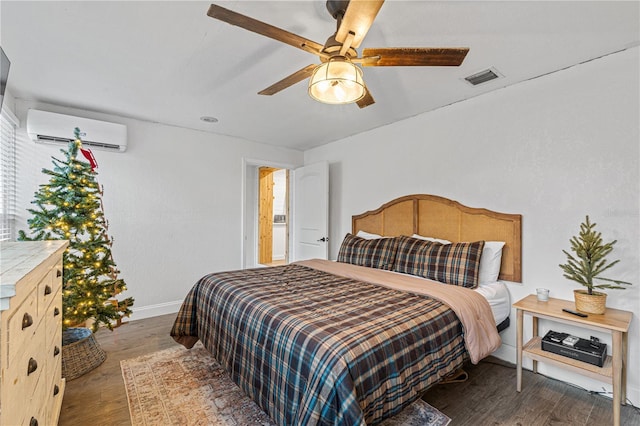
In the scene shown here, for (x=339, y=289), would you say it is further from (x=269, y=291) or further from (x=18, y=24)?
(x=18, y=24)

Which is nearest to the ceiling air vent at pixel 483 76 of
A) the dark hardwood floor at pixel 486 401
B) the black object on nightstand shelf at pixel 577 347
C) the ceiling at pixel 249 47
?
the ceiling at pixel 249 47

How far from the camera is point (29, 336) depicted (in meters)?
1.12

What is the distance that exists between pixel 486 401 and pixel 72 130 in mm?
4501

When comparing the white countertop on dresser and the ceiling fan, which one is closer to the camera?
the white countertop on dresser

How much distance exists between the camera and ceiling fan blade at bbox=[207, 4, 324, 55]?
1.27m

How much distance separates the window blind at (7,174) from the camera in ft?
8.97

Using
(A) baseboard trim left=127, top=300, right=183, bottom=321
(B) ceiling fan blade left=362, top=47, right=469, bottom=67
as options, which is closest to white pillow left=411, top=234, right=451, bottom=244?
(B) ceiling fan blade left=362, top=47, right=469, bottom=67

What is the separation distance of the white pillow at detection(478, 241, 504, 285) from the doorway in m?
4.40

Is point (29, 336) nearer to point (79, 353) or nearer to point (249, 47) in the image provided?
point (79, 353)

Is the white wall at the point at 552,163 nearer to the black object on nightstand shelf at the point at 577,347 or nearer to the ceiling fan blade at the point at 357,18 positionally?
the black object on nightstand shelf at the point at 577,347

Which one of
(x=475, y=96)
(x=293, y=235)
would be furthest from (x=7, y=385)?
(x=293, y=235)

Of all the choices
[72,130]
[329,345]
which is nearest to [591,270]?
[329,345]

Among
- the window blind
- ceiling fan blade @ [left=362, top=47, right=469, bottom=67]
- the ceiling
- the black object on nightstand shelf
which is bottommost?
the black object on nightstand shelf

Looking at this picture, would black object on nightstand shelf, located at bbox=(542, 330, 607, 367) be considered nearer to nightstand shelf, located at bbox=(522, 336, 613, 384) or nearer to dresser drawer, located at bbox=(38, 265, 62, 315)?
nightstand shelf, located at bbox=(522, 336, 613, 384)
